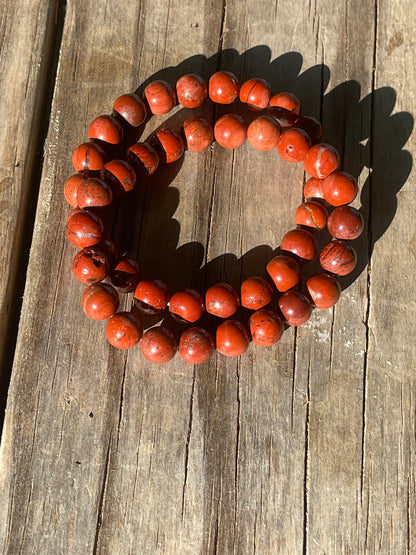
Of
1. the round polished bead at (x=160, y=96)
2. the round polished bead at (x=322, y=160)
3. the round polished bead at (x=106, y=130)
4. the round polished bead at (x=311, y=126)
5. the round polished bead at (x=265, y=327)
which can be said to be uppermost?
the round polished bead at (x=160, y=96)

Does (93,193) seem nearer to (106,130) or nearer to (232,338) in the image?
(106,130)

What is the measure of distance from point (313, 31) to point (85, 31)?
1.01 metres

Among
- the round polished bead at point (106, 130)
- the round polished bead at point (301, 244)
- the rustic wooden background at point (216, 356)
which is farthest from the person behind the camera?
the round polished bead at point (106, 130)

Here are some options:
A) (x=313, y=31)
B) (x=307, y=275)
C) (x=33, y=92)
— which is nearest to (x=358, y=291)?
(x=307, y=275)

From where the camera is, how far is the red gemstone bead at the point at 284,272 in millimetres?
1887

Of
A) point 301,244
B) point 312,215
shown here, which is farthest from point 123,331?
point 312,215

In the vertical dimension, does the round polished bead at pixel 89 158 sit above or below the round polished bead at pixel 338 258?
above

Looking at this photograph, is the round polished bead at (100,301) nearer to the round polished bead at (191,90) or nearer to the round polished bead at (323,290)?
the round polished bead at (323,290)

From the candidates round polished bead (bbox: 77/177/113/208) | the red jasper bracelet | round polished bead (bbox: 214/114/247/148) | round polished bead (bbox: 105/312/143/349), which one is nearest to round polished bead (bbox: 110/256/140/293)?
the red jasper bracelet

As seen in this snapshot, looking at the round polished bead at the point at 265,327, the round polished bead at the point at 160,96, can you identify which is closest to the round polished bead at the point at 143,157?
the round polished bead at the point at 160,96

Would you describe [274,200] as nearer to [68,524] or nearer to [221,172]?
[221,172]

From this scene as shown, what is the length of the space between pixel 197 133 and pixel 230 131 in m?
0.13

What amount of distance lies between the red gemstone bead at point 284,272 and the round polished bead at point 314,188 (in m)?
0.30

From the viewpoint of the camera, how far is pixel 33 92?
7.33 feet
